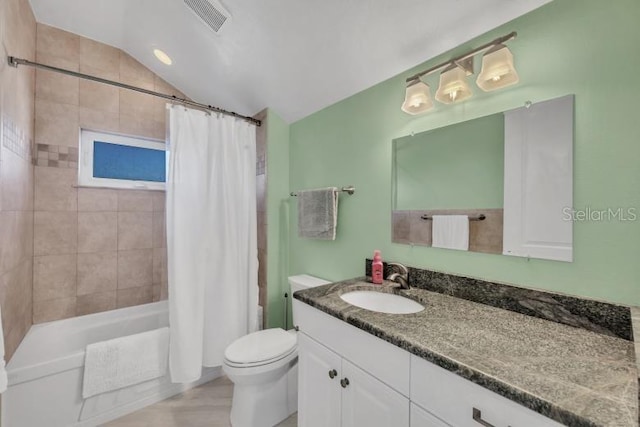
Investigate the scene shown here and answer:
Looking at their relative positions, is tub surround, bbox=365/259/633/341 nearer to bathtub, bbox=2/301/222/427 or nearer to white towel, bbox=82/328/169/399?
→ white towel, bbox=82/328/169/399

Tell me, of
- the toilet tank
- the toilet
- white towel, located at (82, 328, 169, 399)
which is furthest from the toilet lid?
white towel, located at (82, 328, 169, 399)

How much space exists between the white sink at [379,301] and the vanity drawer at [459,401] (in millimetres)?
505

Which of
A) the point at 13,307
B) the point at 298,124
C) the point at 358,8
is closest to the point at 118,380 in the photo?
the point at 13,307

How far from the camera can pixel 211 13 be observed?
1556mm

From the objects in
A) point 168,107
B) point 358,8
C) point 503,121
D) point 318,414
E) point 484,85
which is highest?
point 358,8

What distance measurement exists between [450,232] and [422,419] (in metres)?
0.81

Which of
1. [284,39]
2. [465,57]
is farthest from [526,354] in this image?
[284,39]

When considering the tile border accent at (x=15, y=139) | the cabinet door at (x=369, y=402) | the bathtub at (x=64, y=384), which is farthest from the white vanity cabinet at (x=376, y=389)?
the tile border accent at (x=15, y=139)

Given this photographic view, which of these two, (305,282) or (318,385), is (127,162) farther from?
(318,385)

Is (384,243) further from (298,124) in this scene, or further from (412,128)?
(298,124)

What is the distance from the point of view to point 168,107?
5.93 feet

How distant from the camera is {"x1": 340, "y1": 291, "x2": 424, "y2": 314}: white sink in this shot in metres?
1.28

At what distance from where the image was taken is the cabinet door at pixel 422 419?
0.73 m

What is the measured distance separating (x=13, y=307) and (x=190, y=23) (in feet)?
6.74
